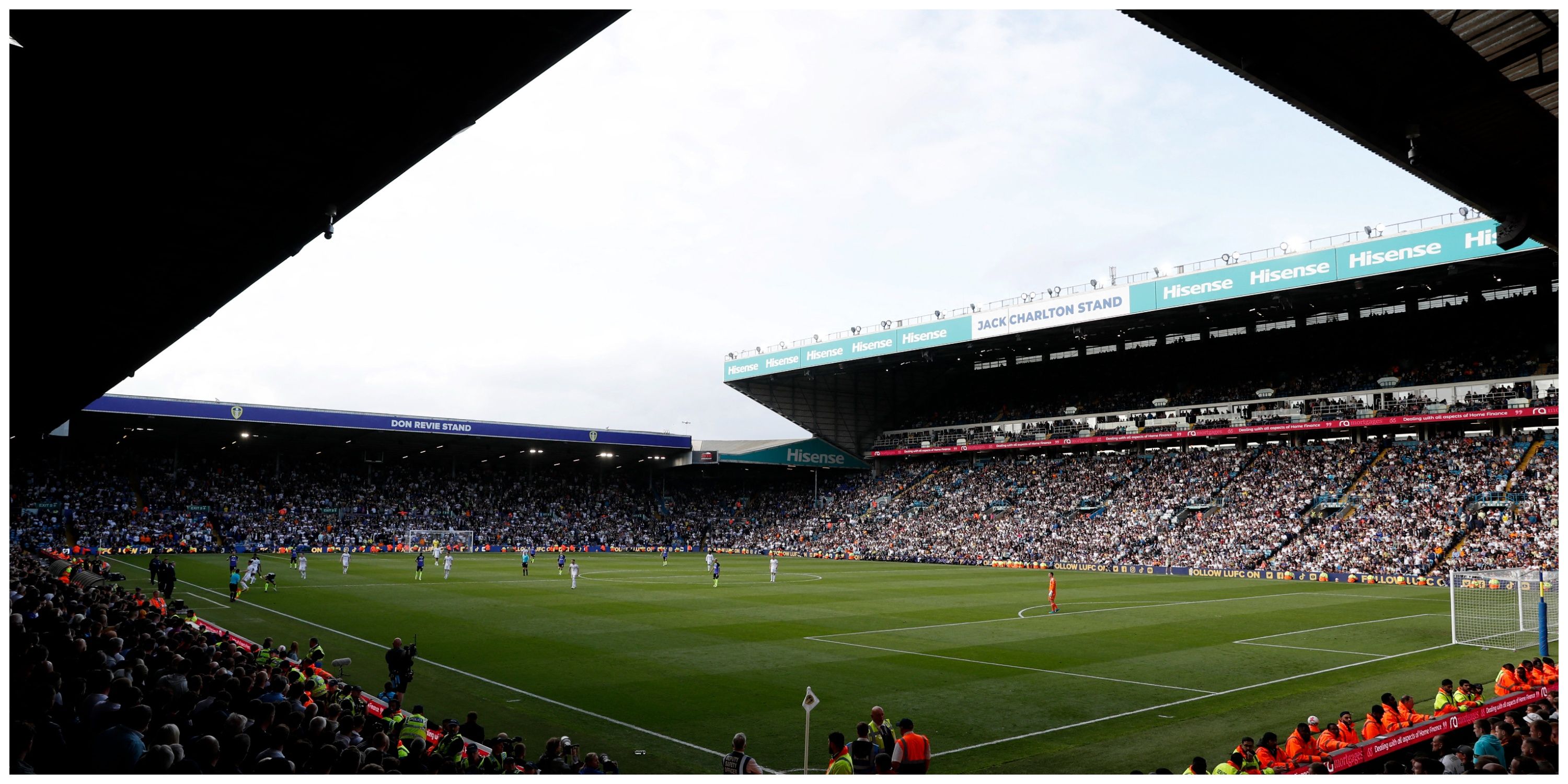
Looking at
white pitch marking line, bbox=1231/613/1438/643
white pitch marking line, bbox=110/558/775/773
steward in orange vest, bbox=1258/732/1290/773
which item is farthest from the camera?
white pitch marking line, bbox=1231/613/1438/643

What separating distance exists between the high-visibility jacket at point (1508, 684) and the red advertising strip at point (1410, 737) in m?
0.75

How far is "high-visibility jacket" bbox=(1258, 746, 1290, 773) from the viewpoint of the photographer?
1065 centimetres

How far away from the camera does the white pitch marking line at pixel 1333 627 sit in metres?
25.1

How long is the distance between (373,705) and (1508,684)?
18.0 metres

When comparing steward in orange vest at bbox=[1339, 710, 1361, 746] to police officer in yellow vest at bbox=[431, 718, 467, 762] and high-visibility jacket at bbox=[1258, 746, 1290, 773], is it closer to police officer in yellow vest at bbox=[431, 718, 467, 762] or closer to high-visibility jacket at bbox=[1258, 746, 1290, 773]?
high-visibility jacket at bbox=[1258, 746, 1290, 773]

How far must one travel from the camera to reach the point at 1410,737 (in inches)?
470

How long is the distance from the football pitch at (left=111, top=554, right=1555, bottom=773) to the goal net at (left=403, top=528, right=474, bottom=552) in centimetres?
2392

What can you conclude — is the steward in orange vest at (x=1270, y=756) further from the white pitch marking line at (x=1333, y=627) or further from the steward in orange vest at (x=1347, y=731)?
the white pitch marking line at (x=1333, y=627)

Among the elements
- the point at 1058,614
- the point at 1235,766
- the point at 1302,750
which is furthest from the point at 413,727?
the point at 1058,614

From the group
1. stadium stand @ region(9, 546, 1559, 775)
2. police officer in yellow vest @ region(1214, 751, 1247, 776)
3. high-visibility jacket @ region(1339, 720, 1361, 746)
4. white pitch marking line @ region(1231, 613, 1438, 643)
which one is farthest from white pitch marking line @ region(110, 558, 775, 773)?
white pitch marking line @ region(1231, 613, 1438, 643)

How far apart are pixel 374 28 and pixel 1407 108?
9851mm

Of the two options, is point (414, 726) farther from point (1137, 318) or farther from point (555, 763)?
point (1137, 318)

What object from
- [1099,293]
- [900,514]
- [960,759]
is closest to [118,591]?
[960,759]

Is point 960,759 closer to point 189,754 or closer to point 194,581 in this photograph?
point 189,754
